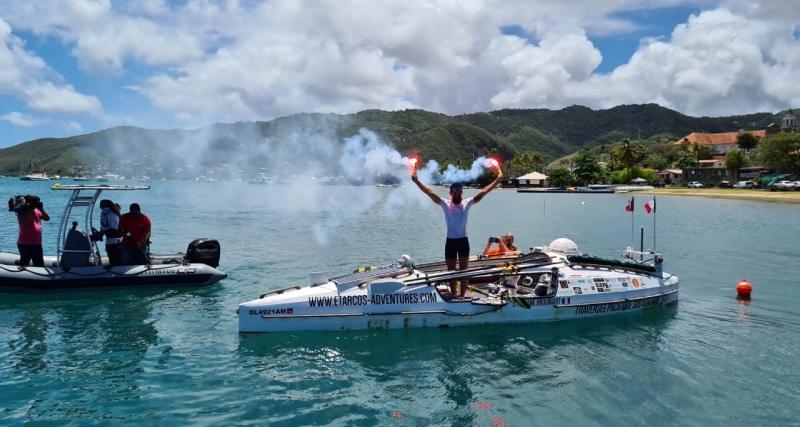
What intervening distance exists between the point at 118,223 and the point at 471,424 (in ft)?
44.2

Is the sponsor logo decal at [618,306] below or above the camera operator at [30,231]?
A: below

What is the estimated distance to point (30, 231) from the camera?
16672 millimetres

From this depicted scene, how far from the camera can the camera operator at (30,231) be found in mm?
16172

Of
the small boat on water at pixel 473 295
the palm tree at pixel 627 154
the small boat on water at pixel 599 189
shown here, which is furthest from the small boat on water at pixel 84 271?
the palm tree at pixel 627 154

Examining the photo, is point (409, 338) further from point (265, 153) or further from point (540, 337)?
point (265, 153)

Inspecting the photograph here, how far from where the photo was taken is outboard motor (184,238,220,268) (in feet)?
61.8

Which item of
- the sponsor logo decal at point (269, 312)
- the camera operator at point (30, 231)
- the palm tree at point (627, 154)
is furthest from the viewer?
the palm tree at point (627, 154)

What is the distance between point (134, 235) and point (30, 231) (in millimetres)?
2931

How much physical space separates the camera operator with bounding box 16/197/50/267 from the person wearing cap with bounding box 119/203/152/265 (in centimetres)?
223

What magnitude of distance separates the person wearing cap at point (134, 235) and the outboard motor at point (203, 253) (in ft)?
4.61

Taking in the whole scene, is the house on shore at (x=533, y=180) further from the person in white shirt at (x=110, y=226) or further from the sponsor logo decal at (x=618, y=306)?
the person in white shirt at (x=110, y=226)

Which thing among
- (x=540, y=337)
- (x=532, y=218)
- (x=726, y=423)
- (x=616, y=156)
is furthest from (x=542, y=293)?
(x=616, y=156)

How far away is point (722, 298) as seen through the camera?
1797cm

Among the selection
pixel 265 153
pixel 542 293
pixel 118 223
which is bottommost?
pixel 542 293
